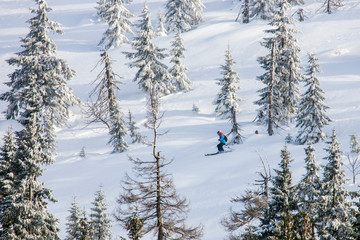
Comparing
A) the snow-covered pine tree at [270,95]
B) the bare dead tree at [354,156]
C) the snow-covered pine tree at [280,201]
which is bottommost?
the bare dead tree at [354,156]

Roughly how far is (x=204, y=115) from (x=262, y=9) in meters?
27.7

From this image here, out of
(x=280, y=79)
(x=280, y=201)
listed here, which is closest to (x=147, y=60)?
(x=280, y=79)

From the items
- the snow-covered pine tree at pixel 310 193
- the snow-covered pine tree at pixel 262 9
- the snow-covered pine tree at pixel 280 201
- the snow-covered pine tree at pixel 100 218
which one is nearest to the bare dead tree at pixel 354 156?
the snow-covered pine tree at pixel 310 193

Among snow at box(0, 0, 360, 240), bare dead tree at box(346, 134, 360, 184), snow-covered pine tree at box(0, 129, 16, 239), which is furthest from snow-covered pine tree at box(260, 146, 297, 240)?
bare dead tree at box(346, 134, 360, 184)

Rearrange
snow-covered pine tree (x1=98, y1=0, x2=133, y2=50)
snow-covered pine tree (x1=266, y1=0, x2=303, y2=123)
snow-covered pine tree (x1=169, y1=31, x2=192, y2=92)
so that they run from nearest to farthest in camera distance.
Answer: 1. snow-covered pine tree (x1=266, y1=0, x2=303, y2=123)
2. snow-covered pine tree (x1=169, y1=31, x2=192, y2=92)
3. snow-covered pine tree (x1=98, y1=0, x2=133, y2=50)

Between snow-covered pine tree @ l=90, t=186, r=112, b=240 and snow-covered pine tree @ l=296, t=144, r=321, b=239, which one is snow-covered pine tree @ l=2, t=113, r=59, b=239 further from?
snow-covered pine tree @ l=296, t=144, r=321, b=239

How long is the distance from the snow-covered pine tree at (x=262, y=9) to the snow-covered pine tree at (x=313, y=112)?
108 ft

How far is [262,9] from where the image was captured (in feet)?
192

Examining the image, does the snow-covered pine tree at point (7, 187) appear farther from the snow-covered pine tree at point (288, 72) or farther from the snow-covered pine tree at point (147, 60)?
the snow-covered pine tree at point (147, 60)

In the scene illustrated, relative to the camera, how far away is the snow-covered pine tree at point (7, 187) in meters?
14.2

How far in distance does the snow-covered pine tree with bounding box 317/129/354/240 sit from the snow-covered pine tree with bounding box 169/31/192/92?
31.4 metres

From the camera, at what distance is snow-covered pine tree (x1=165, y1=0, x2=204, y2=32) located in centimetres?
5793

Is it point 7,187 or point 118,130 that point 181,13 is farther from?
point 7,187

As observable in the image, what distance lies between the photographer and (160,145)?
107 feet
